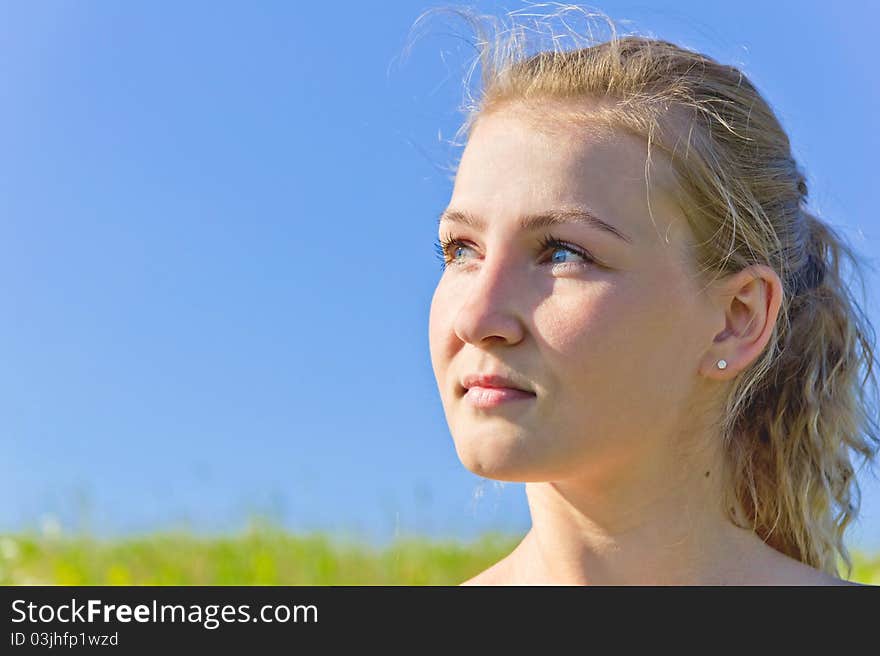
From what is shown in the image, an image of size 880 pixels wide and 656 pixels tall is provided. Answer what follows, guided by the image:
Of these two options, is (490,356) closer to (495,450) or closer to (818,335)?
(495,450)

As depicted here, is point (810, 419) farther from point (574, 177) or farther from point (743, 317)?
point (574, 177)

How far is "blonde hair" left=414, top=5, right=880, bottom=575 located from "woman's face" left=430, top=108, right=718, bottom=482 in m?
0.15

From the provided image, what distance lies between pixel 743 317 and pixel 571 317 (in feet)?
2.03

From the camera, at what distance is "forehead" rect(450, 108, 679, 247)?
2.62m

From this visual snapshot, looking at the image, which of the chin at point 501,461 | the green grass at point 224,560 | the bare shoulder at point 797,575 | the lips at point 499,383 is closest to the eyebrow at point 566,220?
the lips at point 499,383

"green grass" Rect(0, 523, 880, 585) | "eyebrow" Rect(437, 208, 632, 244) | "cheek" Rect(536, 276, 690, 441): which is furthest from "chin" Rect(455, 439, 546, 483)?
"green grass" Rect(0, 523, 880, 585)

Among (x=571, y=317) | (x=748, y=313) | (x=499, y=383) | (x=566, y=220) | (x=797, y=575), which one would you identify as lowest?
(x=797, y=575)

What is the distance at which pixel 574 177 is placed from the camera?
8.64ft

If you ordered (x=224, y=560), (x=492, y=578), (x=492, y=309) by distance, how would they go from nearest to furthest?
(x=492, y=309) → (x=492, y=578) → (x=224, y=560)

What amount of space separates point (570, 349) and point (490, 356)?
21 centimetres

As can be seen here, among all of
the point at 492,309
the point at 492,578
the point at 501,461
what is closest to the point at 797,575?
the point at 492,578

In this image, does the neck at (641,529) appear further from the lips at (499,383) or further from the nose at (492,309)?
the nose at (492,309)

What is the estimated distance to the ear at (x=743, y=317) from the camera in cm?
280
